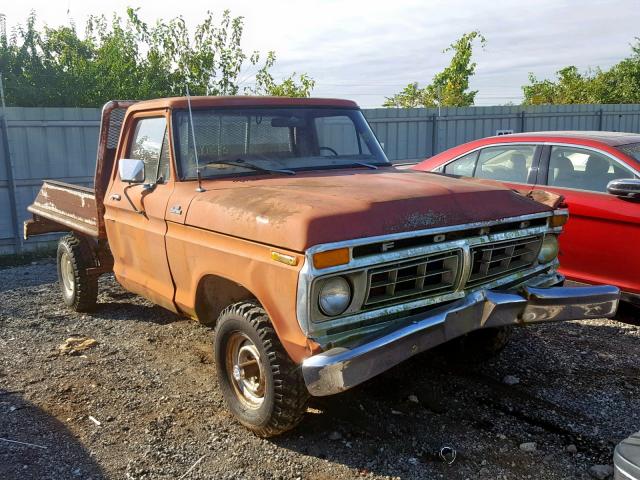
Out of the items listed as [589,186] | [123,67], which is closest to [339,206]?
[589,186]

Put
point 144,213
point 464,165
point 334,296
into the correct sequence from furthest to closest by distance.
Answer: point 464,165 → point 144,213 → point 334,296

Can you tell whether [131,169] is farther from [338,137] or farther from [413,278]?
[413,278]

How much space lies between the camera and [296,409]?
11.3ft

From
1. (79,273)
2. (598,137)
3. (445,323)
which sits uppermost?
(598,137)

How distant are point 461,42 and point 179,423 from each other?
22685mm

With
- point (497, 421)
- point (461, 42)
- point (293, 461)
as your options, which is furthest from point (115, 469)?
point (461, 42)

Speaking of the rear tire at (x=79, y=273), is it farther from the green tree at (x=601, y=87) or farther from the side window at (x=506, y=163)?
the green tree at (x=601, y=87)

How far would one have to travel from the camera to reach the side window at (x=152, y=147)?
458 centimetres

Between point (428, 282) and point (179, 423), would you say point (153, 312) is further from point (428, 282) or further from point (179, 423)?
point (428, 282)

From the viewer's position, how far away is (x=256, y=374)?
12.2ft

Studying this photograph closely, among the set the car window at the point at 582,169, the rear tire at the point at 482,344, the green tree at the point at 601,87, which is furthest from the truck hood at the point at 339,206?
the green tree at the point at 601,87

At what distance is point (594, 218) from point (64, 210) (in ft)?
16.4

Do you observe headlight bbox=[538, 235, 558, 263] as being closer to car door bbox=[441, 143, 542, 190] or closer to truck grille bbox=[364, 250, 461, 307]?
truck grille bbox=[364, 250, 461, 307]

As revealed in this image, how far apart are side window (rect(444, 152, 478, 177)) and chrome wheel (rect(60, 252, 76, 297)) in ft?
13.2
